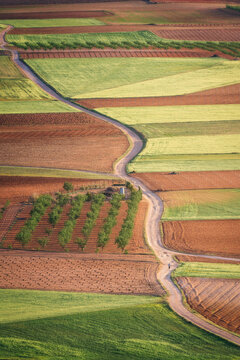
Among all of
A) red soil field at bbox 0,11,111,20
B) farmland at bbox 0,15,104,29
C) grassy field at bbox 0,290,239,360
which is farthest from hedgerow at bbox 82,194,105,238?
red soil field at bbox 0,11,111,20

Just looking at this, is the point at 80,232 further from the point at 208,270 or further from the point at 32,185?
the point at 32,185

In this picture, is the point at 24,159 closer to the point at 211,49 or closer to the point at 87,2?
the point at 211,49

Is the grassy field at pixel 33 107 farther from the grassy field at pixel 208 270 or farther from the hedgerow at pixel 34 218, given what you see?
the grassy field at pixel 208 270

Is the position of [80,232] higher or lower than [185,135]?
lower

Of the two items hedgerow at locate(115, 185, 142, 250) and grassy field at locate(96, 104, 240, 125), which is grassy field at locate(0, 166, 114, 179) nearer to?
hedgerow at locate(115, 185, 142, 250)

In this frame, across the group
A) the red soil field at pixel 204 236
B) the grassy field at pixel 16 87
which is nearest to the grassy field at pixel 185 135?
the grassy field at pixel 16 87

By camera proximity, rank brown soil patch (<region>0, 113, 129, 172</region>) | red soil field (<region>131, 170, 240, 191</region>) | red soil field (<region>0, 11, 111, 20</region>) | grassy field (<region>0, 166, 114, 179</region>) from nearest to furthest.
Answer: red soil field (<region>131, 170, 240, 191</region>) < grassy field (<region>0, 166, 114, 179</region>) < brown soil patch (<region>0, 113, 129, 172</region>) < red soil field (<region>0, 11, 111, 20</region>)

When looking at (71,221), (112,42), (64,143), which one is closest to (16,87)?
(64,143)
